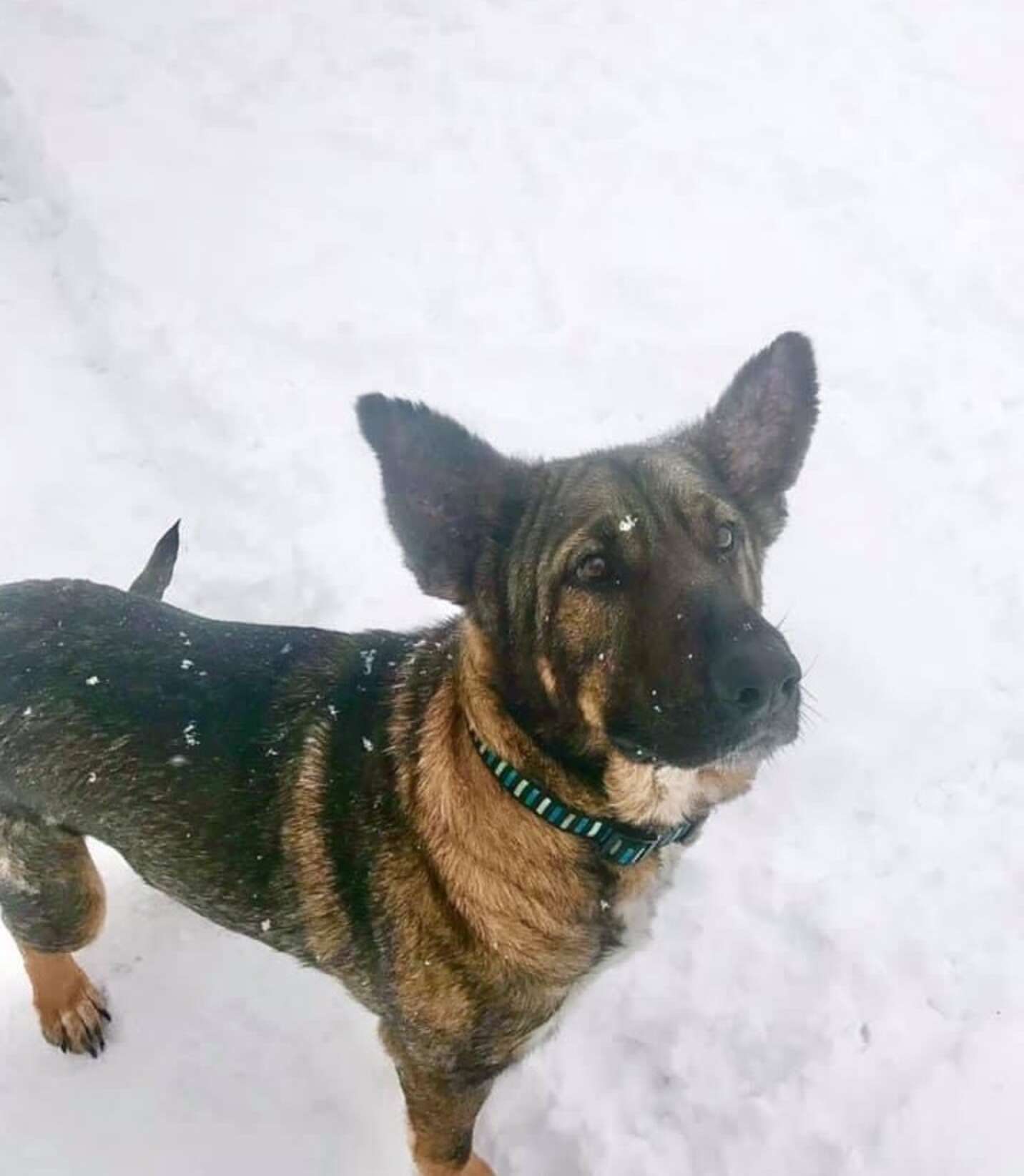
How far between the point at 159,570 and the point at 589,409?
3.04 metres

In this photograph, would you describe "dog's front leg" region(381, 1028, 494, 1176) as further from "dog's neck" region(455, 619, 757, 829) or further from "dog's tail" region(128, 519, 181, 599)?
"dog's tail" region(128, 519, 181, 599)

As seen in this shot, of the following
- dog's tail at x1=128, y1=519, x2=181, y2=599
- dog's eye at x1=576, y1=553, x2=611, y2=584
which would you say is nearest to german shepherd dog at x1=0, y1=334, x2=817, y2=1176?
dog's eye at x1=576, y1=553, x2=611, y2=584

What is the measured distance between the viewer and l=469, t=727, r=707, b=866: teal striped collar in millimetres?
2877

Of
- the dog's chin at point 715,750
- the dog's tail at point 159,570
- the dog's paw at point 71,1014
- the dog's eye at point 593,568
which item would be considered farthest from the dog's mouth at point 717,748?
the dog's paw at point 71,1014

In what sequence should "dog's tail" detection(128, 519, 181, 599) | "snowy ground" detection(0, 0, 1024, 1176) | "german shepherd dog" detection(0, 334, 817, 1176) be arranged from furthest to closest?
"dog's tail" detection(128, 519, 181, 599) < "snowy ground" detection(0, 0, 1024, 1176) < "german shepherd dog" detection(0, 334, 817, 1176)

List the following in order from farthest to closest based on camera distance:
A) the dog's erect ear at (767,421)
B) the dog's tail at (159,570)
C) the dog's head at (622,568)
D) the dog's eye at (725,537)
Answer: the dog's tail at (159,570) → the dog's erect ear at (767,421) → the dog's eye at (725,537) → the dog's head at (622,568)

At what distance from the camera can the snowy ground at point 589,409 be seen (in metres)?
3.91

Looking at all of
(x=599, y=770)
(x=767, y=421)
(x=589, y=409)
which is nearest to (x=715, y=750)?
(x=599, y=770)

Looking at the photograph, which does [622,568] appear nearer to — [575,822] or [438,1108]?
[575,822]

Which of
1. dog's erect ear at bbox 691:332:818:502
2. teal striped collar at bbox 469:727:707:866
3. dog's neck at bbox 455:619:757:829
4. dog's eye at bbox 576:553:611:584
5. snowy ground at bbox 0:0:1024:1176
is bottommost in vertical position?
snowy ground at bbox 0:0:1024:1176

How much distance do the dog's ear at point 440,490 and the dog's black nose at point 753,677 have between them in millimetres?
760

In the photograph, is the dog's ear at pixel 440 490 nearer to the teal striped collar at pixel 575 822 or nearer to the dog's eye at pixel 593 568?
the dog's eye at pixel 593 568

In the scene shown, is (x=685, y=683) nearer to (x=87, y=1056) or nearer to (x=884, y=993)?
(x=884, y=993)

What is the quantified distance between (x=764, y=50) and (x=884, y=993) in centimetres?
727
